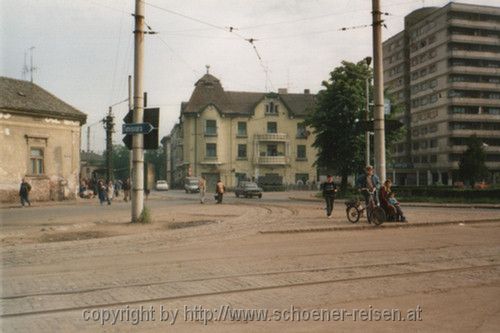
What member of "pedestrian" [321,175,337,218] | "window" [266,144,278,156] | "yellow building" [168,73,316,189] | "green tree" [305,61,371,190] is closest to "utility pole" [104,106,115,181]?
"green tree" [305,61,371,190]

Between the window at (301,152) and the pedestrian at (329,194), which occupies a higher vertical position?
the window at (301,152)

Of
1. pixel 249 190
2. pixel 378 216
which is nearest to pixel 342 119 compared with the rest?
pixel 249 190

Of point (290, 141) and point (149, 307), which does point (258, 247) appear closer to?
point (149, 307)

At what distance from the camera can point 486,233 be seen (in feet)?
42.7

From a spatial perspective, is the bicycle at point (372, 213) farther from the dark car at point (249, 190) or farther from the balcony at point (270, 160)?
the balcony at point (270, 160)

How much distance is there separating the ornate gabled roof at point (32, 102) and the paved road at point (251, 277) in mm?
20842

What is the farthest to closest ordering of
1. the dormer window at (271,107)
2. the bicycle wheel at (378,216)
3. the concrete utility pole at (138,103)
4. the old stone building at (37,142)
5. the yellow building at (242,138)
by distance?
the dormer window at (271,107), the yellow building at (242,138), the old stone building at (37,142), the concrete utility pole at (138,103), the bicycle wheel at (378,216)

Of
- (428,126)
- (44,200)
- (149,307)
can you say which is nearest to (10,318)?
(149,307)

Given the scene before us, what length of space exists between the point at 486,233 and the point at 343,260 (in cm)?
637

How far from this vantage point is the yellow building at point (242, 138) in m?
66.0

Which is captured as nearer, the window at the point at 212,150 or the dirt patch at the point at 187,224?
the dirt patch at the point at 187,224

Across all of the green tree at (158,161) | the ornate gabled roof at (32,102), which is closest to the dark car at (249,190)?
the ornate gabled roof at (32,102)

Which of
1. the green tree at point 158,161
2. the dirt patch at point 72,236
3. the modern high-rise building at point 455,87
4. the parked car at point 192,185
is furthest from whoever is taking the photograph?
the green tree at point 158,161

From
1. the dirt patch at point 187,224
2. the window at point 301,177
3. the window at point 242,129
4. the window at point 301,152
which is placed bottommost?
the dirt patch at point 187,224
